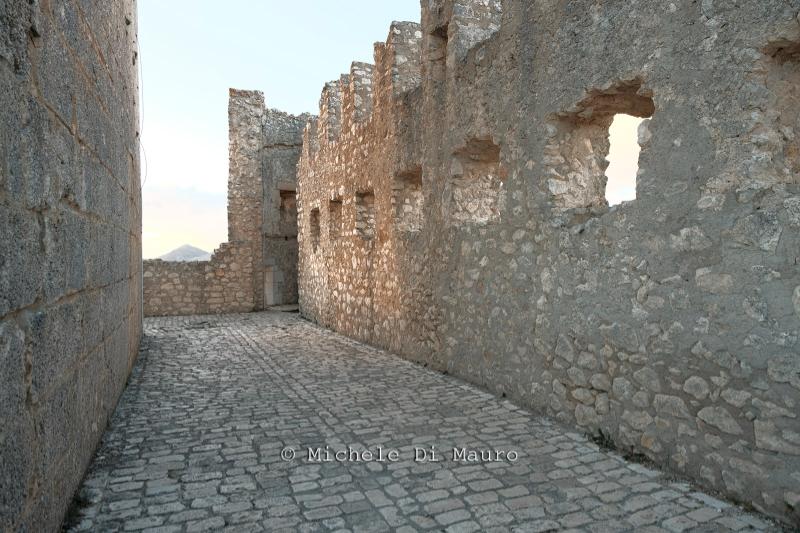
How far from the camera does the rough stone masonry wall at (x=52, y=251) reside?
1836 mm

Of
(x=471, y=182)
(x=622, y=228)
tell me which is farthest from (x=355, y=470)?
(x=471, y=182)

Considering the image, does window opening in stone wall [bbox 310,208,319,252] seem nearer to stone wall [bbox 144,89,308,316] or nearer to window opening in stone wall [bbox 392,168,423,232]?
stone wall [bbox 144,89,308,316]

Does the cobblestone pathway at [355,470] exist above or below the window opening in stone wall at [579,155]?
below

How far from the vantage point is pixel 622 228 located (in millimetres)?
3770

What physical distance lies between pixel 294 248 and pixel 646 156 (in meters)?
12.9

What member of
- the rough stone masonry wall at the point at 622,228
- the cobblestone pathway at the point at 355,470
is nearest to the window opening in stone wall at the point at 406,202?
the rough stone masonry wall at the point at 622,228

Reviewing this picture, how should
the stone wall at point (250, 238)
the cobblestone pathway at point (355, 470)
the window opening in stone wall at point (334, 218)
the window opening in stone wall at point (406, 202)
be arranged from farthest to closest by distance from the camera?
1. the stone wall at point (250, 238)
2. the window opening in stone wall at point (334, 218)
3. the window opening in stone wall at point (406, 202)
4. the cobblestone pathway at point (355, 470)

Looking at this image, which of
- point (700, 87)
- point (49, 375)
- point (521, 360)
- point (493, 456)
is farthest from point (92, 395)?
point (700, 87)

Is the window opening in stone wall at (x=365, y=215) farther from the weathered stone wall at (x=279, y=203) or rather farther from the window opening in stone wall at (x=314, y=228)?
the weathered stone wall at (x=279, y=203)

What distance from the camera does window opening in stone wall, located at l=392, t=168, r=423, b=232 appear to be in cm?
743

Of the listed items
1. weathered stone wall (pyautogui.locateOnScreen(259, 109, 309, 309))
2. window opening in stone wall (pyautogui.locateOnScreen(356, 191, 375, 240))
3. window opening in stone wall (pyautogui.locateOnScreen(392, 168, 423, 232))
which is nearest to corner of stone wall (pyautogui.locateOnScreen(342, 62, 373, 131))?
window opening in stone wall (pyautogui.locateOnScreen(356, 191, 375, 240))

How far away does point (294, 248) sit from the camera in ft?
51.4

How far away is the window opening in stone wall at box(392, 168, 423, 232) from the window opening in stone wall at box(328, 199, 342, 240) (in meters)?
2.95

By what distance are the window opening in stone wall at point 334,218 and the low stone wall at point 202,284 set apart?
454 centimetres
